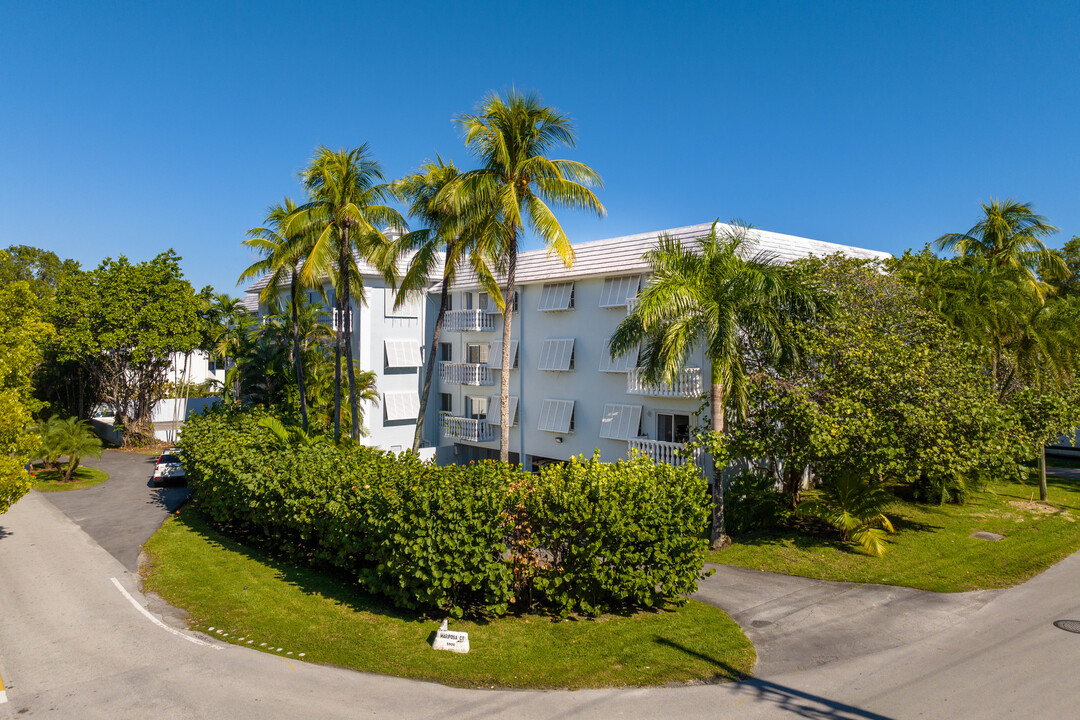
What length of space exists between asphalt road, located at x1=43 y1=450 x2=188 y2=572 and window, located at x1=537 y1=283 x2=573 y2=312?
51.9ft

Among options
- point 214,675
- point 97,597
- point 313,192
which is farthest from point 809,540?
point 313,192

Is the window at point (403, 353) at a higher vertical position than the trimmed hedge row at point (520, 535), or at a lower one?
higher

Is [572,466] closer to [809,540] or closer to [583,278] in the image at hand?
[809,540]

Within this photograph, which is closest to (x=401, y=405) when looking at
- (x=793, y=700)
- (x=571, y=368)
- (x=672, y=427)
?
(x=571, y=368)

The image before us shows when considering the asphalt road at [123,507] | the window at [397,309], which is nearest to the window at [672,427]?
the window at [397,309]

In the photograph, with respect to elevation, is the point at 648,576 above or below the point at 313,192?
below

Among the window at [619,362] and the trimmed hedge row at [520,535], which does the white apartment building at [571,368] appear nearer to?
the window at [619,362]

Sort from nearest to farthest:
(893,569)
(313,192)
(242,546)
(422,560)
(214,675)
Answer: (214,675), (422,560), (893,569), (242,546), (313,192)

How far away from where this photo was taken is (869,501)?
58.9 feet

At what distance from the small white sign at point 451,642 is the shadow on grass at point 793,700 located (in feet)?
12.5

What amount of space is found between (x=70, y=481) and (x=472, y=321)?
18.5 metres

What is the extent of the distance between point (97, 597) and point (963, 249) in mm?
32359

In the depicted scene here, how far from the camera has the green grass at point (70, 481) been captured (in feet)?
89.5

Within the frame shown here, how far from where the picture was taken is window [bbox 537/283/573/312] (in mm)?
27766
